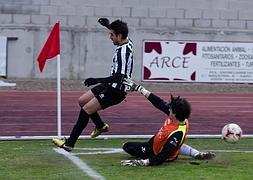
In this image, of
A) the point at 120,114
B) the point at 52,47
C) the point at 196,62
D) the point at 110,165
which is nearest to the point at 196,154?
the point at 110,165

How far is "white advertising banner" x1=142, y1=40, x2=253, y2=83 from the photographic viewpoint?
26.2 metres

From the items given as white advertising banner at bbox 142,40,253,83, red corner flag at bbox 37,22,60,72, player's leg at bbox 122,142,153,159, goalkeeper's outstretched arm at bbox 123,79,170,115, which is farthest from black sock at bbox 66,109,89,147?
white advertising banner at bbox 142,40,253,83

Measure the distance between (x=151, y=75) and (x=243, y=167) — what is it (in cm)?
1758

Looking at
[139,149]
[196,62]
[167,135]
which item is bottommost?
[196,62]

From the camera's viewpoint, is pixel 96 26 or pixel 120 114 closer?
pixel 120 114

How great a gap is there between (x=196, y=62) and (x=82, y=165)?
17858 mm

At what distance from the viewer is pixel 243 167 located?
8.77 metres

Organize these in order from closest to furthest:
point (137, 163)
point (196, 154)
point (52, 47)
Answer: point (137, 163) < point (196, 154) < point (52, 47)

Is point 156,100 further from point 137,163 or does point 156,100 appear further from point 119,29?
point 119,29

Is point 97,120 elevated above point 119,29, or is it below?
below

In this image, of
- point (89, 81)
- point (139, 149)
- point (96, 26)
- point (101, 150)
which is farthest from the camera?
point (96, 26)

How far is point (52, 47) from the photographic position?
11.4m

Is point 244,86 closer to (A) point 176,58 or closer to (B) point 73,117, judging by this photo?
(A) point 176,58

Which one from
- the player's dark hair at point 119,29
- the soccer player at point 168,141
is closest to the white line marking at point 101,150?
the soccer player at point 168,141
